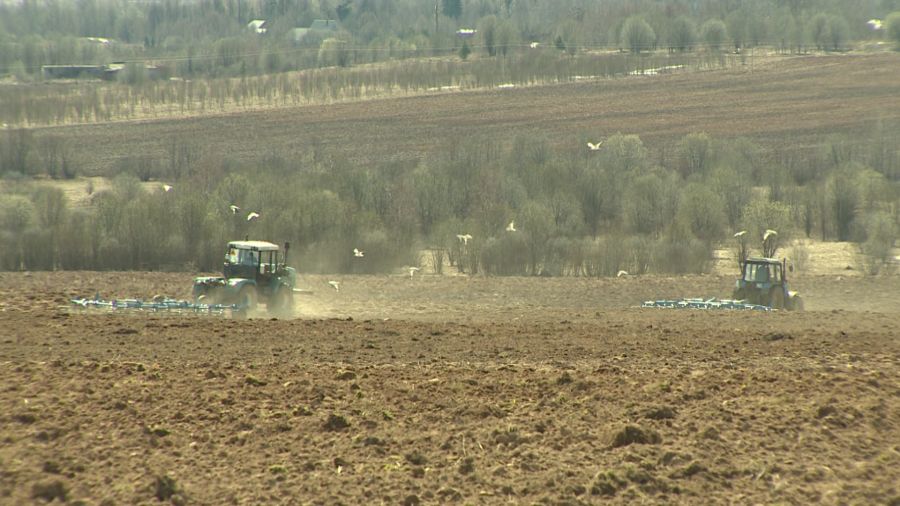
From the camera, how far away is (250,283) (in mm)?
20906

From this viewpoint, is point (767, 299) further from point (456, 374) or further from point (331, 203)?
point (331, 203)

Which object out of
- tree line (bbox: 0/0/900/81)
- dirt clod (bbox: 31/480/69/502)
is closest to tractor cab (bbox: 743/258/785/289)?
dirt clod (bbox: 31/480/69/502)

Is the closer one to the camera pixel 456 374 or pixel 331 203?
pixel 456 374

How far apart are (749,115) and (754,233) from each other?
3512 cm

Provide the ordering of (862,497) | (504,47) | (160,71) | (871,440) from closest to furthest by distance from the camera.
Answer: (862,497)
(871,440)
(160,71)
(504,47)

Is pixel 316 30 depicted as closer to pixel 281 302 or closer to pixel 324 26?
pixel 324 26

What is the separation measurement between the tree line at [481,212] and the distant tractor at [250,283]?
8.92m

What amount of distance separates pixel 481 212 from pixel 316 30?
10964 cm

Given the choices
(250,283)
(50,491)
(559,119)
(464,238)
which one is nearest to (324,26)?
(559,119)

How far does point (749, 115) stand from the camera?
69000mm

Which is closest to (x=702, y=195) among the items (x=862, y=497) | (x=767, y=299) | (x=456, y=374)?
(x=767, y=299)

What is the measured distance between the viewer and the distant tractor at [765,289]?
75.0ft

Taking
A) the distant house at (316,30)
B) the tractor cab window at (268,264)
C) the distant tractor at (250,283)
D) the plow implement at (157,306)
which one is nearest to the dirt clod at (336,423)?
the plow implement at (157,306)

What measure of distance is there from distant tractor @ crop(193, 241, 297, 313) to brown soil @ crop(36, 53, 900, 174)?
31545 millimetres
